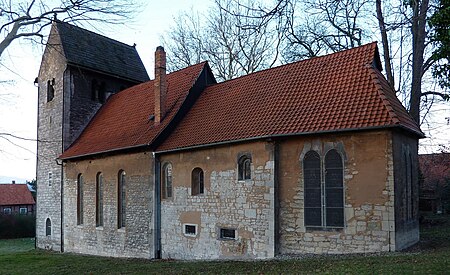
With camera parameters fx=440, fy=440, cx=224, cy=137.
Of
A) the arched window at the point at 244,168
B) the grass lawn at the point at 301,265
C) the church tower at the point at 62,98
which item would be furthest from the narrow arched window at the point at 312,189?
the church tower at the point at 62,98

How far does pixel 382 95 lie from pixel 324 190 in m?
3.35

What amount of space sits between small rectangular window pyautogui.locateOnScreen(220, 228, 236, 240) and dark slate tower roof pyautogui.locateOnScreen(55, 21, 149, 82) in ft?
43.6

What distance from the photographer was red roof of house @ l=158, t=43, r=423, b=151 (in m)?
13.2

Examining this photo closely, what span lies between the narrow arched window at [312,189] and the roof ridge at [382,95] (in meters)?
2.46

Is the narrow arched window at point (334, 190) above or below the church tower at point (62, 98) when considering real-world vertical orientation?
below

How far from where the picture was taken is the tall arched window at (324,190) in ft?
42.8

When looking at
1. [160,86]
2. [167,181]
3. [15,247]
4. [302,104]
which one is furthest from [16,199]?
[302,104]

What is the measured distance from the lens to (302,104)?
14688mm

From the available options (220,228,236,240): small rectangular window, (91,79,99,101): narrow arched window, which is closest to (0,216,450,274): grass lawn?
(220,228,236,240): small rectangular window

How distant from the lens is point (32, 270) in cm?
1591

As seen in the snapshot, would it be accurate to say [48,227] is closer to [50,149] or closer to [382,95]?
[50,149]

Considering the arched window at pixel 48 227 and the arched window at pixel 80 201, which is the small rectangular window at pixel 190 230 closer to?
the arched window at pixel 80 201

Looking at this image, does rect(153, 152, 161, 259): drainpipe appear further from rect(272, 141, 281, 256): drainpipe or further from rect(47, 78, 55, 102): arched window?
rect(47, 78, 55, 102): arched window

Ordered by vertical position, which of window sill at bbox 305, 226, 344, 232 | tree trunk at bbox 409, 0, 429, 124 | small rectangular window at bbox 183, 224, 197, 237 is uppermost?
tree trunk at bbox 409, 0, 429, 124
